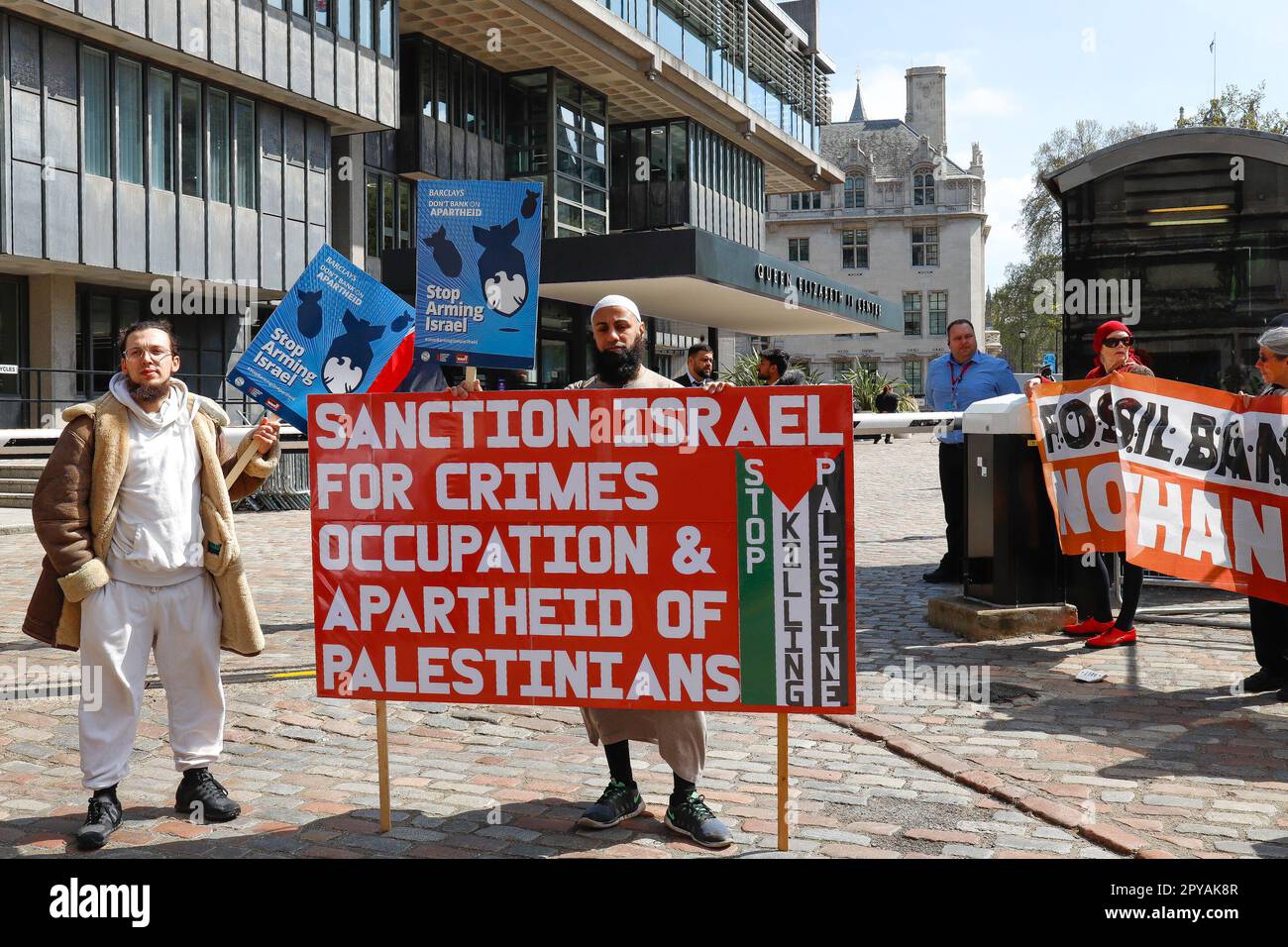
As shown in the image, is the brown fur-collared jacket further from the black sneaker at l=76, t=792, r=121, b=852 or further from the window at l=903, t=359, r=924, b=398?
the window at l=903, t=359, r=924, b=398

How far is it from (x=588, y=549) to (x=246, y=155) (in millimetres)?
22577

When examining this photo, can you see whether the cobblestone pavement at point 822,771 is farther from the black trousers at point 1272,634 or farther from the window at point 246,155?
the window at point 246,155

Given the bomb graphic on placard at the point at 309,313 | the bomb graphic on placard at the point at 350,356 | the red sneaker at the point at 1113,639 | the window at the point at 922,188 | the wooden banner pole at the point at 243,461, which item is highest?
the window at the point at 922,188

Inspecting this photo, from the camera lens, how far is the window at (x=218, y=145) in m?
23.8

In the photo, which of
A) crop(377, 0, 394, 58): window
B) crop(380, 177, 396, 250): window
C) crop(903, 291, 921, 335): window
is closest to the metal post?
crop(380, 177, 396, 250): window

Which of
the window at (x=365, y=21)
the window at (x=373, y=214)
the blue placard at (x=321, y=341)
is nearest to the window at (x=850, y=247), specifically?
the window at (x=373, y=214)

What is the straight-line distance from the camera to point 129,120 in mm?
22266

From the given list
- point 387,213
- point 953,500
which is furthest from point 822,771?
point 387,213

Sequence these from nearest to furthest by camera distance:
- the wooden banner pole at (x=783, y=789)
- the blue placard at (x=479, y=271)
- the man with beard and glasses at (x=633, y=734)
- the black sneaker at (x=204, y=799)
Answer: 1. the wooden banner pole at (x=783, y=789)
2. the man with beard and glasses at (x=633, y=734)
3. the black sneaker at (x=204, y=799)
4. the blue placard at (x=479, y=271)

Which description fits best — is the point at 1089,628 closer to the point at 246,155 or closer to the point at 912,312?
the point at 246,155

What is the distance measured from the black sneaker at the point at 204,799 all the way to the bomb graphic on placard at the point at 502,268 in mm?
2599

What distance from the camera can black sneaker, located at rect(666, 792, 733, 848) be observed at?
4.24 m

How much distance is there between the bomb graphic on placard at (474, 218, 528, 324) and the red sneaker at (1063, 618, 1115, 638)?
410 centimetres
